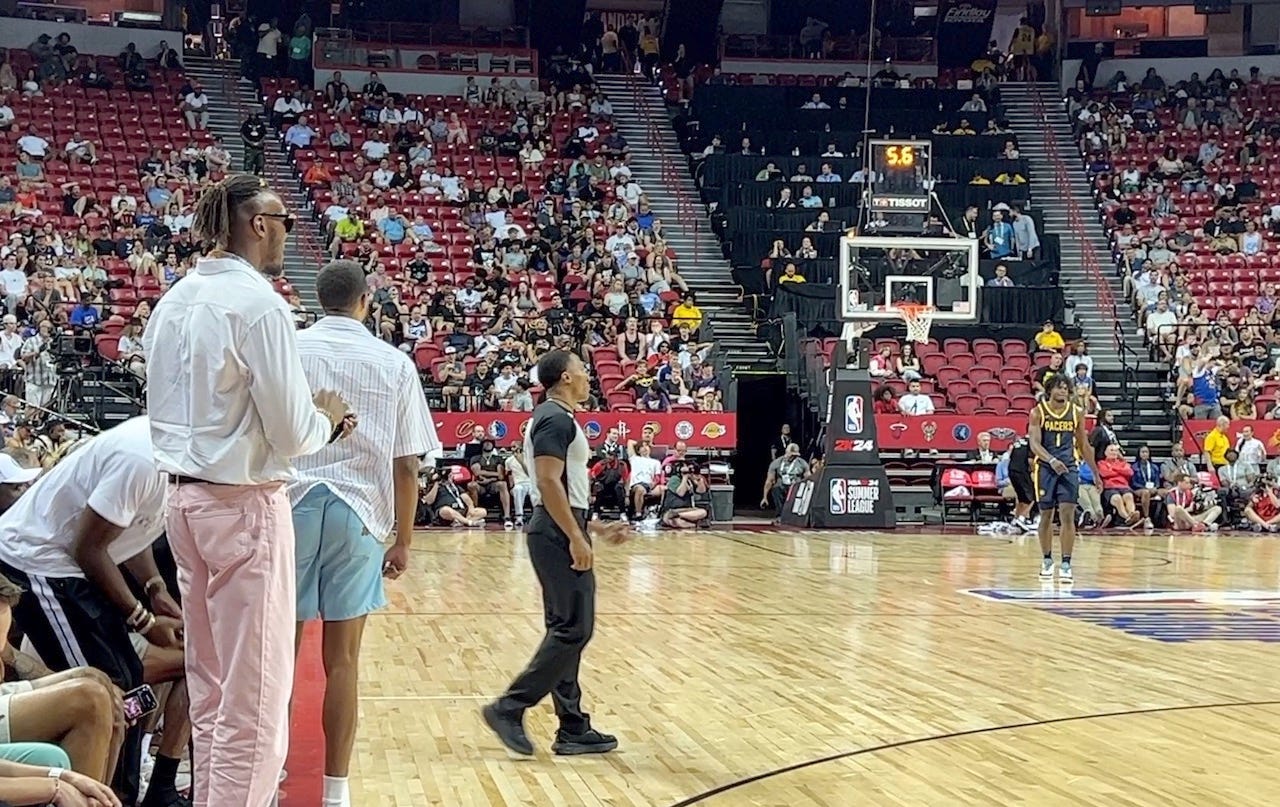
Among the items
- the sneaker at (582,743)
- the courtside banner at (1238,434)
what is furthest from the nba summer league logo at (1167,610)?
the courtside banner at (1238,434)

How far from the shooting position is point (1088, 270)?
28188 millimetres

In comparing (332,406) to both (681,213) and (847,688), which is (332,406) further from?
(681,213)

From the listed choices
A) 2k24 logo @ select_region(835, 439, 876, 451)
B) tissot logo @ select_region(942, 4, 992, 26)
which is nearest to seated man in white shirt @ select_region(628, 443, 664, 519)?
2k24 logo @ select_region(835, 439, 876, 451)

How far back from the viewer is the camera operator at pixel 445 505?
19922 millimetres

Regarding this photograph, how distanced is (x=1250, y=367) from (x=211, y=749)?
2217 cm

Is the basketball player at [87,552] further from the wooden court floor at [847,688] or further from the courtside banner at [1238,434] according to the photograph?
the courtside banner at [1238,434]

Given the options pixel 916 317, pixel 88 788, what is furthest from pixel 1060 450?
pixel 88 788

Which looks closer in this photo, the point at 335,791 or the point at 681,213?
the point at 335,791

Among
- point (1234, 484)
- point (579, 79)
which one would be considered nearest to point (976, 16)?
point (579, 79)

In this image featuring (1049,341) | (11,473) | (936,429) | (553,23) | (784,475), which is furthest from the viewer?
(553,23)

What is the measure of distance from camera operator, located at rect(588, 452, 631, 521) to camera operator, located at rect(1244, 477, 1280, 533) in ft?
27.3

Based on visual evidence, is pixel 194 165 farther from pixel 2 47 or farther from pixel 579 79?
pixel 579 79

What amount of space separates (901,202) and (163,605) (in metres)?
18.9

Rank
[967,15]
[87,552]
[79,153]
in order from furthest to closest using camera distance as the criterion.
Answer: [967,15] → [79,153] → [87,552]
